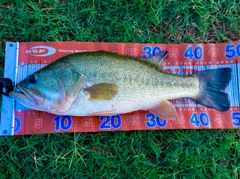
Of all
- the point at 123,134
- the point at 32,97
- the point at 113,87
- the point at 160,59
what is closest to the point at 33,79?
the point at 32,97

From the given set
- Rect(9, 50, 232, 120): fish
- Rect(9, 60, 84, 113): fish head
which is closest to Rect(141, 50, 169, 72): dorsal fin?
Rect(9, 50, 232, 120): fish

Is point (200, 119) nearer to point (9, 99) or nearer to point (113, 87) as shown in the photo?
point (113, 87)

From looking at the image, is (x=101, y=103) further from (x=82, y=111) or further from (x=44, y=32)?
(x=44, y=32)

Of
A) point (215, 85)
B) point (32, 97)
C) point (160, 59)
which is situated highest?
point (160, 59)

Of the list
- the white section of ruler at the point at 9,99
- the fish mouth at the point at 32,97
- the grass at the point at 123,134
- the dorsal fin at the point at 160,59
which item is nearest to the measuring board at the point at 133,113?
the white section of ruler at the point at 9,99

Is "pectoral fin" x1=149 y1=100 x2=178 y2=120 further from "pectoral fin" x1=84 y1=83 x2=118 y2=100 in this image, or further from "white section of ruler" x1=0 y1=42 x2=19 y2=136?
"white section of ruler" x1=0 y1=42 x2=19 y2=136

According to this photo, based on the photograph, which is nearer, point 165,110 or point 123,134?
point 165,110

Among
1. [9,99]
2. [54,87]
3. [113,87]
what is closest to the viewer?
[54,87]
